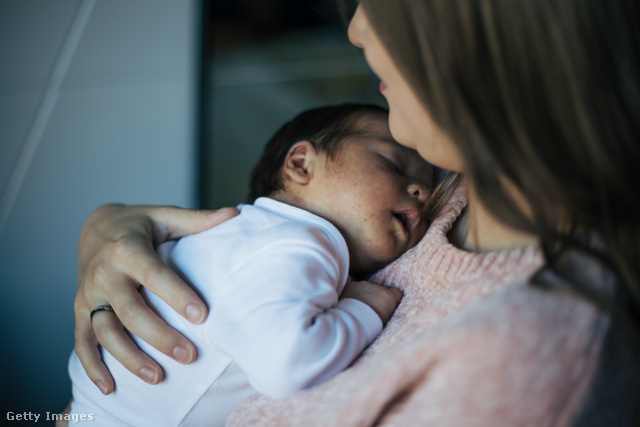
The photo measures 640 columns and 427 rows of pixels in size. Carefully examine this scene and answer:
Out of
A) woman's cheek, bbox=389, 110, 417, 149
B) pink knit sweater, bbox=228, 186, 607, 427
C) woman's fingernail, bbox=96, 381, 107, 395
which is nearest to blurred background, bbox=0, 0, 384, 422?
woman's fingernail, bbox=96, 381, 107, 395

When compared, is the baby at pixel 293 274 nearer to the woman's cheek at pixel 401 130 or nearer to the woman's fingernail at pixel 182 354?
the woman's fingernail at pixel 182 354

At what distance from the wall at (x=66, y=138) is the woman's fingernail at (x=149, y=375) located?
0.91 metres

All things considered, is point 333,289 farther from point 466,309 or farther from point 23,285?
point 23,285

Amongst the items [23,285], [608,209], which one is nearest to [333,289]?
[608,209]

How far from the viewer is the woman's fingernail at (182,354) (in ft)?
2.93

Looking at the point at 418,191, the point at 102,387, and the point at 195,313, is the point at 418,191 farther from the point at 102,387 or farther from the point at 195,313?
the point at 102,387

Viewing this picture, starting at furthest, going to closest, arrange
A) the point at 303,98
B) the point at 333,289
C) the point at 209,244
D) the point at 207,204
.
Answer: the point at 303,98 < the point at 207,204 < the point at 209,244 < the point at 333,289

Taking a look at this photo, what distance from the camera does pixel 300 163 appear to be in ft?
3.93

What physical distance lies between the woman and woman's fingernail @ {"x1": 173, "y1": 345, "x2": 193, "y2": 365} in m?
0.27

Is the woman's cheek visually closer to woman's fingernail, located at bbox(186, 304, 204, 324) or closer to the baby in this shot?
the baby

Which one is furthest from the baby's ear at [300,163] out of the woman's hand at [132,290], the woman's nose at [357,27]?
the woman's nose at [357,27]

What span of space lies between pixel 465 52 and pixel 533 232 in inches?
9.2

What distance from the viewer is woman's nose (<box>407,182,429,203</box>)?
1.09 m

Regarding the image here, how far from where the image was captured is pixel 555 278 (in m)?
0.59
